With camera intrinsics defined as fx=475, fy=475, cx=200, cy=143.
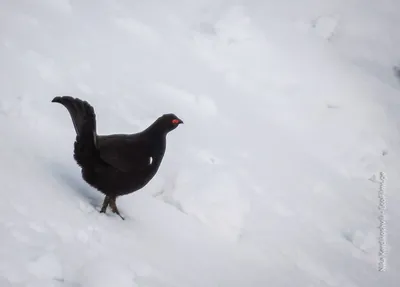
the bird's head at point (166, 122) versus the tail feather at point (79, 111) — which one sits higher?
the bird's head at point (166, 122)

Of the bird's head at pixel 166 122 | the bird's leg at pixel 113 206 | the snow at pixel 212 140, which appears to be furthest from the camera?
the bird's head at pixel 166 122

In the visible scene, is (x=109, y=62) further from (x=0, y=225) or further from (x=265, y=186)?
(x=0, y=225)

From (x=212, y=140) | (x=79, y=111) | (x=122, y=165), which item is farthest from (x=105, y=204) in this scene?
(x=212, y=140)

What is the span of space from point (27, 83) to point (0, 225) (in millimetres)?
3525

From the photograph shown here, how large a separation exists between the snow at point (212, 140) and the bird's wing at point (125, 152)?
472mm

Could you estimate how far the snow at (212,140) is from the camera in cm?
373

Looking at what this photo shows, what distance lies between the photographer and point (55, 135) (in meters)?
5.40

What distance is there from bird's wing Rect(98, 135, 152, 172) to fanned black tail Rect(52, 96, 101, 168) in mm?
101

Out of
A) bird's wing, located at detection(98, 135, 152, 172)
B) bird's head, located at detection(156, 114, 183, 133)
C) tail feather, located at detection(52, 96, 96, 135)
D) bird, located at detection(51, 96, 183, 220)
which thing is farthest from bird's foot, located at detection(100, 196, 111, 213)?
bird's head, located at detection(156, 114, 183, 133)

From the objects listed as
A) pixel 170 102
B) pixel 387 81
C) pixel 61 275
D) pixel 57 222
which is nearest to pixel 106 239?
pixel 57 222

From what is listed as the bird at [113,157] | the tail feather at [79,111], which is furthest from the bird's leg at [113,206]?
the tail feather at [79,111]

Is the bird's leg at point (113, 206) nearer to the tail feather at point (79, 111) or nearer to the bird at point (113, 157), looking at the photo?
the bird at point (113, 157)

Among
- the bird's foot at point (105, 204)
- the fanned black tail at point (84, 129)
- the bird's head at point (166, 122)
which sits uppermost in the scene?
the bird's head at point (166, 122)

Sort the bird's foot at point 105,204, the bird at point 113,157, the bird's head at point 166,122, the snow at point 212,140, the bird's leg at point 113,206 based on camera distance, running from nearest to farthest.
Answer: the snow at point 212,140
the bird at point 113,157
the bird's foot at point 105,204
the bird's leg at point 113,206
the bird's head at point 166,122
